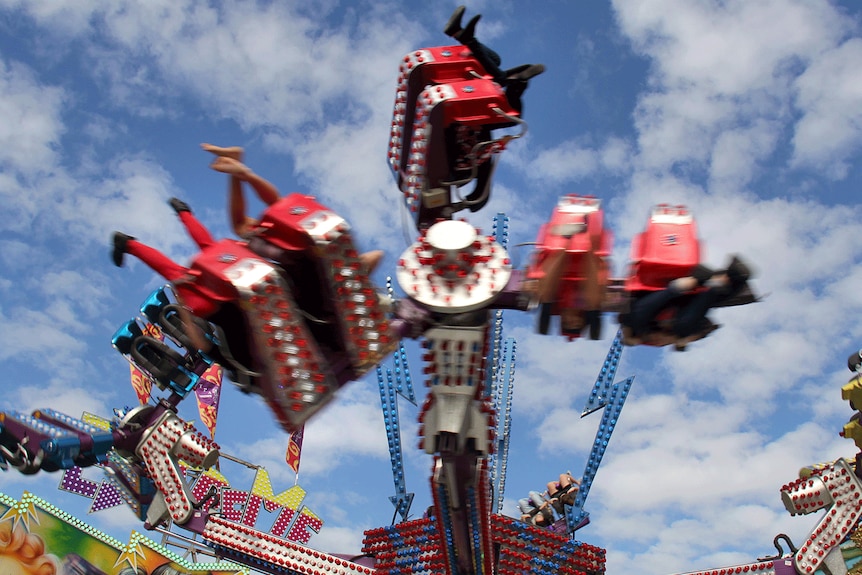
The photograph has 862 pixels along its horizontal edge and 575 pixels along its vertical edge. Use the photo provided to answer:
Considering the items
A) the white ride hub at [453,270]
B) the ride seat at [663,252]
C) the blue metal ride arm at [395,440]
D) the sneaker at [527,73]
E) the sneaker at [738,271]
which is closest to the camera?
the sneaker at [738,271]

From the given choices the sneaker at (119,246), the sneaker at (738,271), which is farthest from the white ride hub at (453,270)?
the sneaker at (119,246)

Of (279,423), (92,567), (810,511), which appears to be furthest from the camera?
(92,567)

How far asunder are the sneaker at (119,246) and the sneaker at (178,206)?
34 cm

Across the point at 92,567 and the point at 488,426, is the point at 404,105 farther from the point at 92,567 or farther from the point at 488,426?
the point at 92,567

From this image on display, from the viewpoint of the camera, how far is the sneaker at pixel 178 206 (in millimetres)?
4785

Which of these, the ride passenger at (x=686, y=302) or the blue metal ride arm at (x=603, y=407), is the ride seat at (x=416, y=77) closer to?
Result: the ride passenger at (x=686, y=302)

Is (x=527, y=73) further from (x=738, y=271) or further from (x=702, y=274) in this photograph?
(x=738, y=271)

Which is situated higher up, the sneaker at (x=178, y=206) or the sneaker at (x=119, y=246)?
the sneaker at (x=178, y=206)

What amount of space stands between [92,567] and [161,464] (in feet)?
10.7

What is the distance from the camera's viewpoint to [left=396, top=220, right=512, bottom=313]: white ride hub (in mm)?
4441

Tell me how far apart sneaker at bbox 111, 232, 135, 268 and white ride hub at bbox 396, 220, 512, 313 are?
5.72ft

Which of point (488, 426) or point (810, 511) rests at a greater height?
point (810, 511)

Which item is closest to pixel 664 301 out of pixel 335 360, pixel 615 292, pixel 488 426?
pixel 615 292

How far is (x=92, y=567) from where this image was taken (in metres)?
A: 10.5
